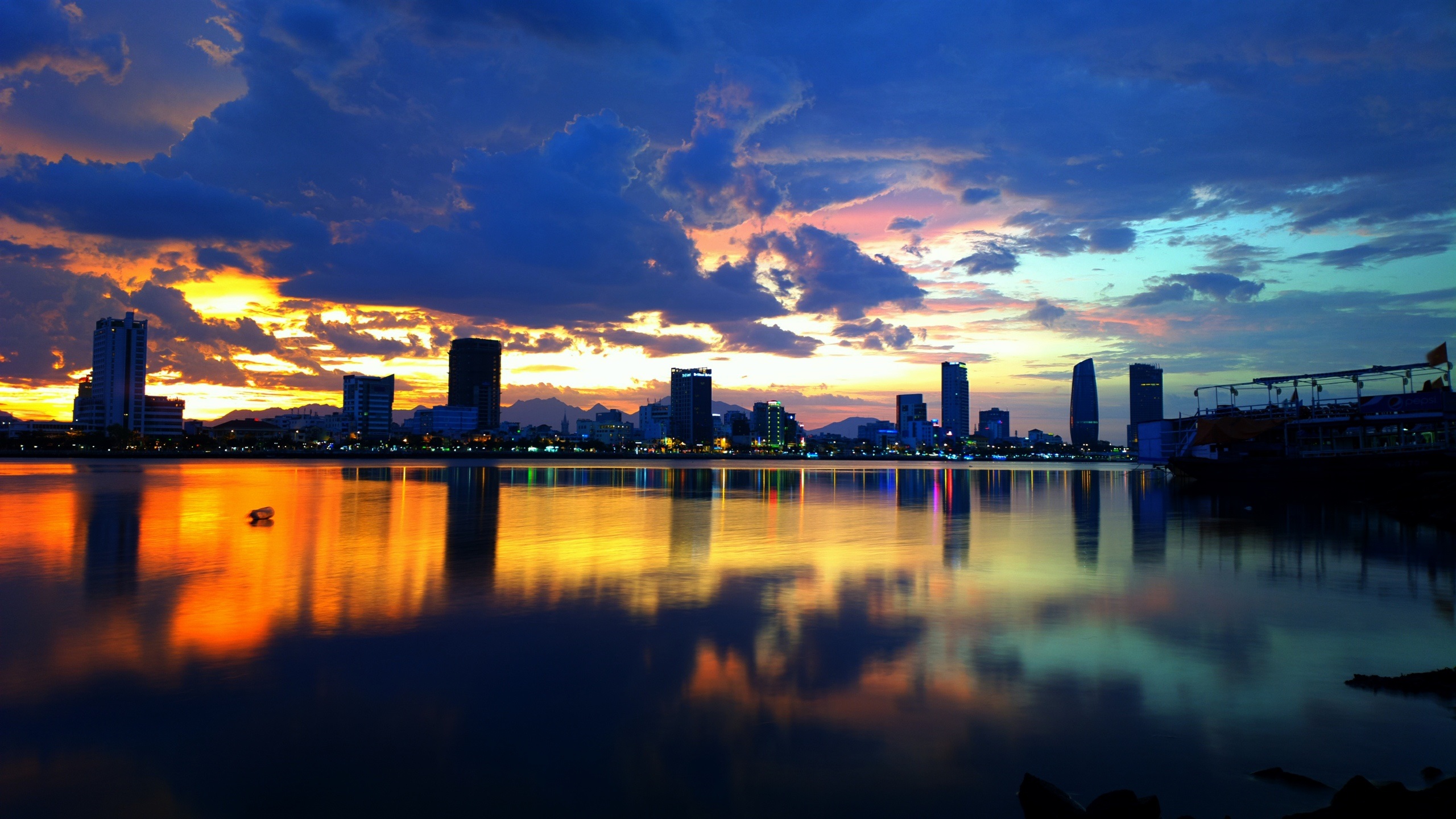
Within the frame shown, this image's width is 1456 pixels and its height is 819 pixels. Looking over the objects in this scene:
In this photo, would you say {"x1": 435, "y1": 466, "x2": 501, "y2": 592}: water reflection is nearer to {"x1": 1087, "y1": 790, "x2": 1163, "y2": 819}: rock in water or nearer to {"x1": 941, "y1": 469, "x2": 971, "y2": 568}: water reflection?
{"x1": 941, "y1": 469, "x2": 971, "y2": 568}: water reflection

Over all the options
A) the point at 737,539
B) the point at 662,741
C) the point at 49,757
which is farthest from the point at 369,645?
the point at 737,539

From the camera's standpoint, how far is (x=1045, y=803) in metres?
6.63

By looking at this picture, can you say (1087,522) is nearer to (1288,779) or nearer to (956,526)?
(956,526)

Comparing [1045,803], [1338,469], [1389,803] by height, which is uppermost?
[1338,469]

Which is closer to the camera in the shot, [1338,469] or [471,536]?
[471,536]

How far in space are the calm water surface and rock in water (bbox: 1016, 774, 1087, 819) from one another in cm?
22

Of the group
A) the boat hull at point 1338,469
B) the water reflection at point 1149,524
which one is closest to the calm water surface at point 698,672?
the water reflection at point 1149,524

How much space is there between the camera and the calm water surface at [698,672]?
750 cm

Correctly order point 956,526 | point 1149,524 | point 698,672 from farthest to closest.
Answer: point 1149,524 → point 956,526 → point 698,672

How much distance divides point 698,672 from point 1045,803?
5.46 meters

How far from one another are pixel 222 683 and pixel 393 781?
471cm

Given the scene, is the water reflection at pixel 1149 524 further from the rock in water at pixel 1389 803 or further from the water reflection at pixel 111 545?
the water reflection at pixel 111 545

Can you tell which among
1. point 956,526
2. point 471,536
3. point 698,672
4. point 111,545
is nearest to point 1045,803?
point 698,672

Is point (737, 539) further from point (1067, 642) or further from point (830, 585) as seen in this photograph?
point (1067, 642)
